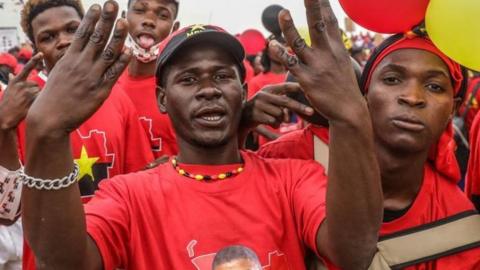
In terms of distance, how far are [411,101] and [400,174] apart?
295 millimetres

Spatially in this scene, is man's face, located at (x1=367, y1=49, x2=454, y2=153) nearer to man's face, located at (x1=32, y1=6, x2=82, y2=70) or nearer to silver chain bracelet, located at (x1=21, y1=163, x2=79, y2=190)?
silver chain bracelet, located at (x1=21, y1=163, x2=79, y2=190)

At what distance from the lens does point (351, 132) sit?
5.21 ft

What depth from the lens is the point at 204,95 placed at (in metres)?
2.00

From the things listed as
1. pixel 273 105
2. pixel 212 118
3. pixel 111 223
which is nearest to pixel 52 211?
pixel 111 223

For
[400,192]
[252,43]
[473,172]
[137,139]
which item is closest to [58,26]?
[137,139]

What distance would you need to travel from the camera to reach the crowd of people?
1557 millimetres

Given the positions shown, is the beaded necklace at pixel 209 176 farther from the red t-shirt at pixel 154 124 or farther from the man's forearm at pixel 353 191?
the red t-shirt at pixel 154 124

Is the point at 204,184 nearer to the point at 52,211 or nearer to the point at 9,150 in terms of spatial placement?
the point at 52,211

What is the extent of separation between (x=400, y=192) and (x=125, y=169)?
53.2 inches

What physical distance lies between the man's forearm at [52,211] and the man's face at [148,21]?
2.14 meters

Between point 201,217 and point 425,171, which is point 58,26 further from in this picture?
point 425,171

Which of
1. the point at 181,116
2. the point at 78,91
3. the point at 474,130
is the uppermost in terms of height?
the point at 78,91

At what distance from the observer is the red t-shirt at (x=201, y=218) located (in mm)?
1838

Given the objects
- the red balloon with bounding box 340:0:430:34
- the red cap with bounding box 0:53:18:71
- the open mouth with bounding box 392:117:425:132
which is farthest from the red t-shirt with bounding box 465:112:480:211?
the red cap with bounding box 0:53:18:71
